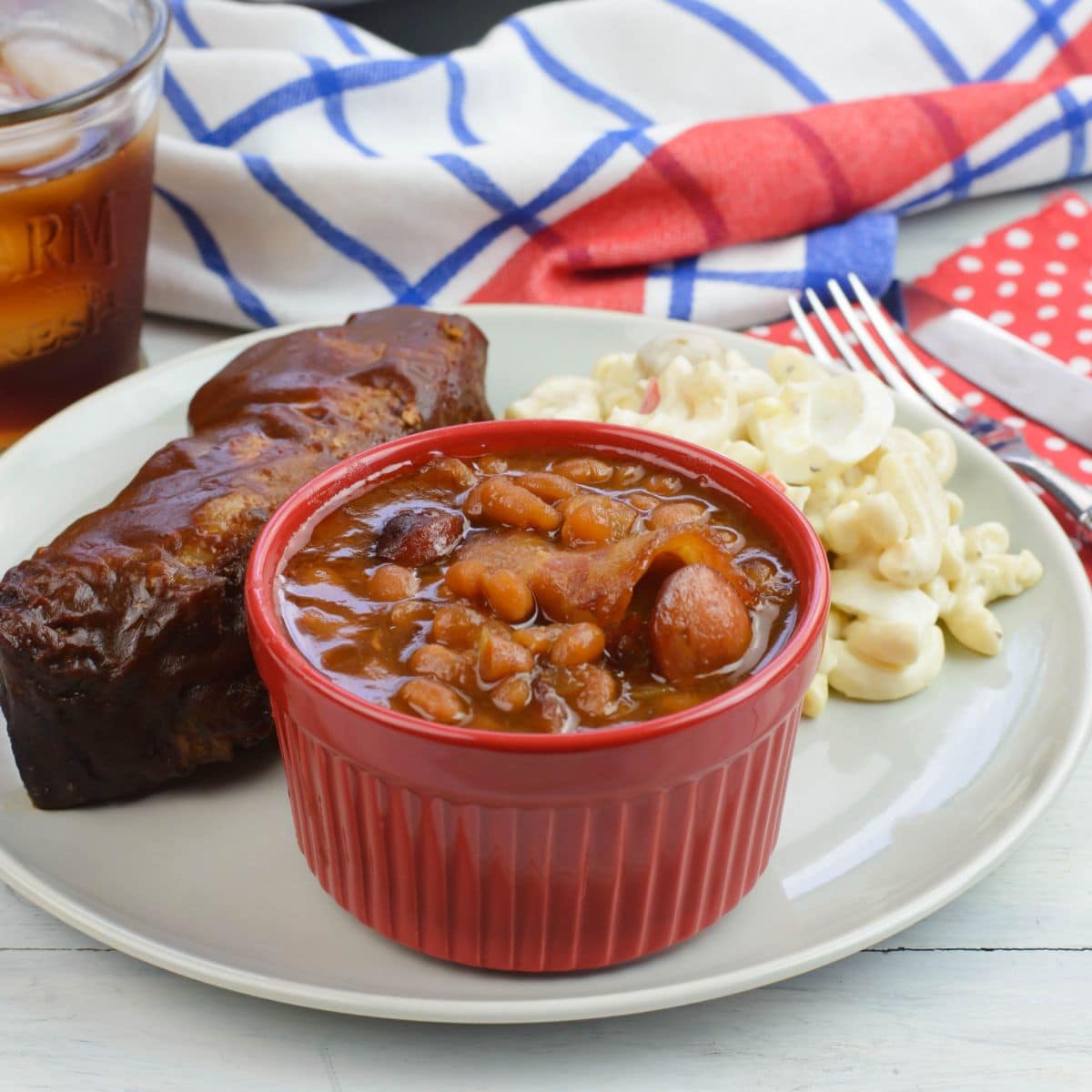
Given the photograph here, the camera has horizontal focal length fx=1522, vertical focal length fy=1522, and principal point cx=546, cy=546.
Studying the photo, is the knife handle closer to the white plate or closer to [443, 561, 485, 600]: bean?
the white plate

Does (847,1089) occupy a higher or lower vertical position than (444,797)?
lower

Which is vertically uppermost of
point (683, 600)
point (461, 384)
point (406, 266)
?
point (683, 600)

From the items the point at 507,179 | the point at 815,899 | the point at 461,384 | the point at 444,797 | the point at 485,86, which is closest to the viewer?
the point at 444,797

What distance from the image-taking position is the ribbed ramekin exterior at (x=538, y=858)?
1.92 m

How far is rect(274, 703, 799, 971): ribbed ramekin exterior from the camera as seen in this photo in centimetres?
192

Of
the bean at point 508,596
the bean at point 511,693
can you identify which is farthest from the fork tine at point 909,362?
the bean at point 511,693

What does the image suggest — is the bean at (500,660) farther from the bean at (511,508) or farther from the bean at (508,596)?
the bean at (511,508)

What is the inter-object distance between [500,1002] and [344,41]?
3.05 meters

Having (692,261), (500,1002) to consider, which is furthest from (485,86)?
(500,1002)

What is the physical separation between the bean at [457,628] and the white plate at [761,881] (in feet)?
1.51

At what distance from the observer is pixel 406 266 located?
152 inches

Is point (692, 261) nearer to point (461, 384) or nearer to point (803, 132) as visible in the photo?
point (803, 132)

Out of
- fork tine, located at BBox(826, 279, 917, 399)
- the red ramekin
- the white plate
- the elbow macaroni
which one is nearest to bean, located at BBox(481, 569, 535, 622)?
the red ramekin

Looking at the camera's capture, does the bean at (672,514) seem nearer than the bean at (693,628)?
No
